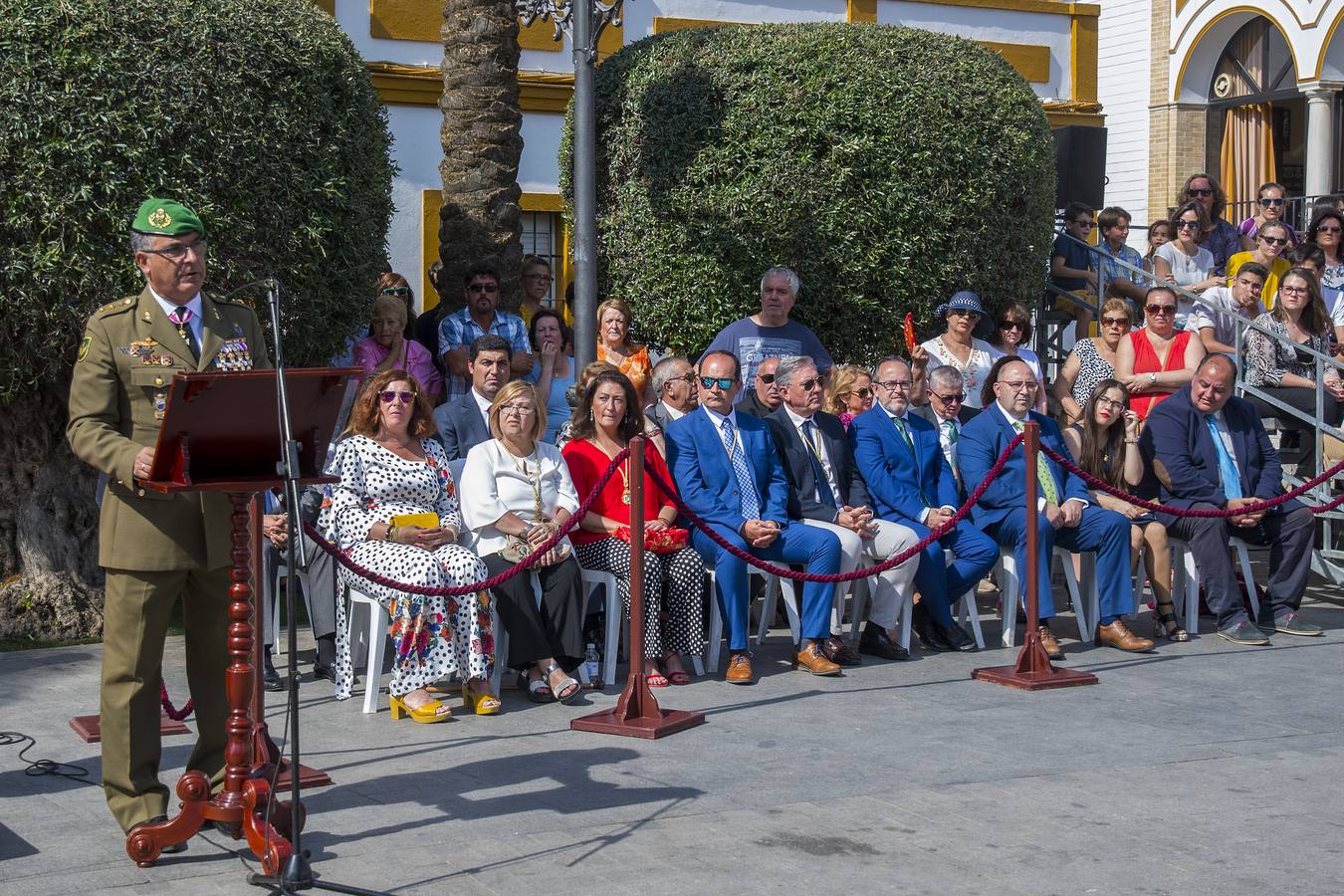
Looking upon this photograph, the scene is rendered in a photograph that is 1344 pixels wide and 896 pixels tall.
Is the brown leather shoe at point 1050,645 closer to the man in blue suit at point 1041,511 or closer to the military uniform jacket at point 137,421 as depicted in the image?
the man in blue suit at point 1041,511

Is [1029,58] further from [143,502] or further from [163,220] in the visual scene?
[143,502]

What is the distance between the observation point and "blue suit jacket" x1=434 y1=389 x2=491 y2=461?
359 inches

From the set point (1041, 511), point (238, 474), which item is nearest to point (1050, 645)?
point (1041, 511)

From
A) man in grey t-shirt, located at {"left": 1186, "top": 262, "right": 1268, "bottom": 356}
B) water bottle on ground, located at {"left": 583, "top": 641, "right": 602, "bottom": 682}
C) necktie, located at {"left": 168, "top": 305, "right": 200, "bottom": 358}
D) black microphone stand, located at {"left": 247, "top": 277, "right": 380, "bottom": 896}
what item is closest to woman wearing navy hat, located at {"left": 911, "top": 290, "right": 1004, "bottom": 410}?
man in grey t-shirt, located at {"left": 1186, "top": 262, "right": 1268, "bottom": 356}

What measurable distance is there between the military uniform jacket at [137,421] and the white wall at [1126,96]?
20.4m

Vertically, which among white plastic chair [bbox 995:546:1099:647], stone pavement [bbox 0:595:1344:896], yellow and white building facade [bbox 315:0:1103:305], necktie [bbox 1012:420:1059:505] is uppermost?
yellow and white building facade [bbox 315:0:1103:305]

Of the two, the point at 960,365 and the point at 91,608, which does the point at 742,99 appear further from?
the point at 91,608

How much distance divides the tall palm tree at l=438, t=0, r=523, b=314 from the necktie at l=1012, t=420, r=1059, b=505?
344 cm

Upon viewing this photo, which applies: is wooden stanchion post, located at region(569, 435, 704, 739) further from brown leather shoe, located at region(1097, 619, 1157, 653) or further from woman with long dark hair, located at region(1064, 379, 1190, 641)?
woman with long dark hair, located at region(1064, 379, 1190, 641)

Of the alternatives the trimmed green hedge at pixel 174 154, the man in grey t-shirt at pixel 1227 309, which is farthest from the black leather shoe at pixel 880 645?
the man in grey t-shirt at pixel 1227 309

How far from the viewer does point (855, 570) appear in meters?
8.98

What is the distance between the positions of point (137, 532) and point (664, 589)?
3.53 metres

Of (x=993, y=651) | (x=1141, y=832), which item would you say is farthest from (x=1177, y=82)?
(x=1141, y=832)

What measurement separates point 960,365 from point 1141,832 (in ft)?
18.1
